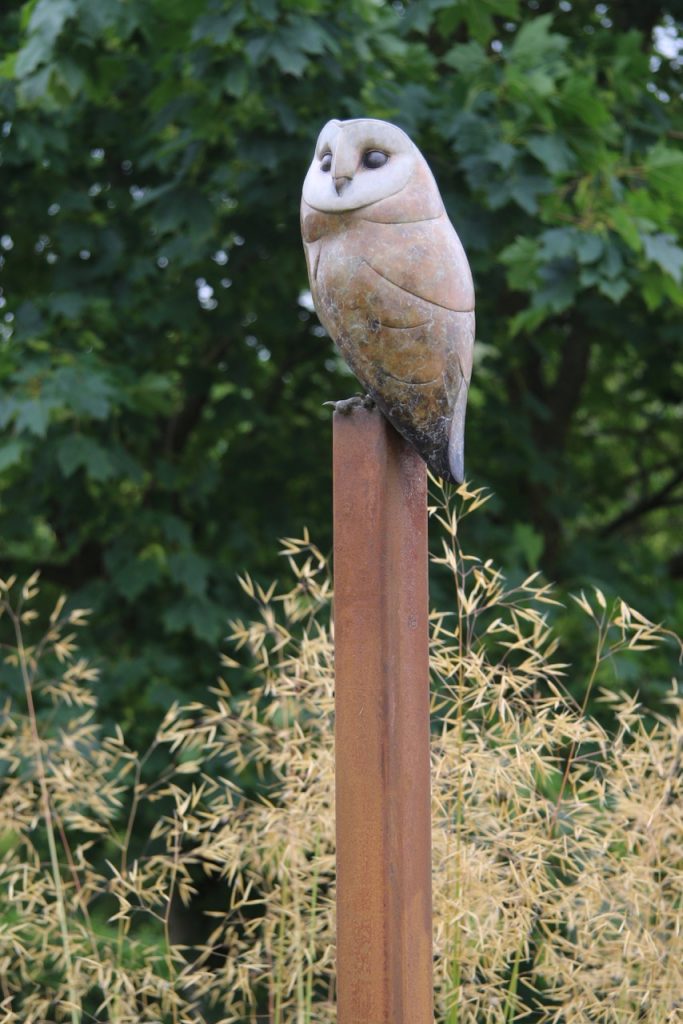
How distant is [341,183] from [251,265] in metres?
2.05

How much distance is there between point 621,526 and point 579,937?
2.54 meters

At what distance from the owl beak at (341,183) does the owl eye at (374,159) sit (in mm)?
35

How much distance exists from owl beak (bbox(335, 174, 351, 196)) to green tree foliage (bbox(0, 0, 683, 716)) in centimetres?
109

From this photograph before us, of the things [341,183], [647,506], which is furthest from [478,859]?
[647,506]

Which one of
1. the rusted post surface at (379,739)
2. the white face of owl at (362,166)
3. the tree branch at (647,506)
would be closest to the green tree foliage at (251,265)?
the tree branch at (647,506)

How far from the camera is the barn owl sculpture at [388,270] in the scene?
4.90 ft

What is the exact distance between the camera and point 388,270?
1486mm

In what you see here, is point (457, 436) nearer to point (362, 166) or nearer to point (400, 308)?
point (400, 308)

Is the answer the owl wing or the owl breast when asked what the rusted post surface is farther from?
the owl wing

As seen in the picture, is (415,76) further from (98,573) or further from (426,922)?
(426,922)

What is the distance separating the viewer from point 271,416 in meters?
3.74

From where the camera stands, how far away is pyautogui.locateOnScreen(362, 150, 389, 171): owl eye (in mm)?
1515

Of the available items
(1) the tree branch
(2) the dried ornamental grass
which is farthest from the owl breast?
(1) the tree branch

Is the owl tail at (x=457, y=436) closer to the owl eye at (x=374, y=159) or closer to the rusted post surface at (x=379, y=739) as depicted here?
the rusted post surface at (x=379, y=739)
